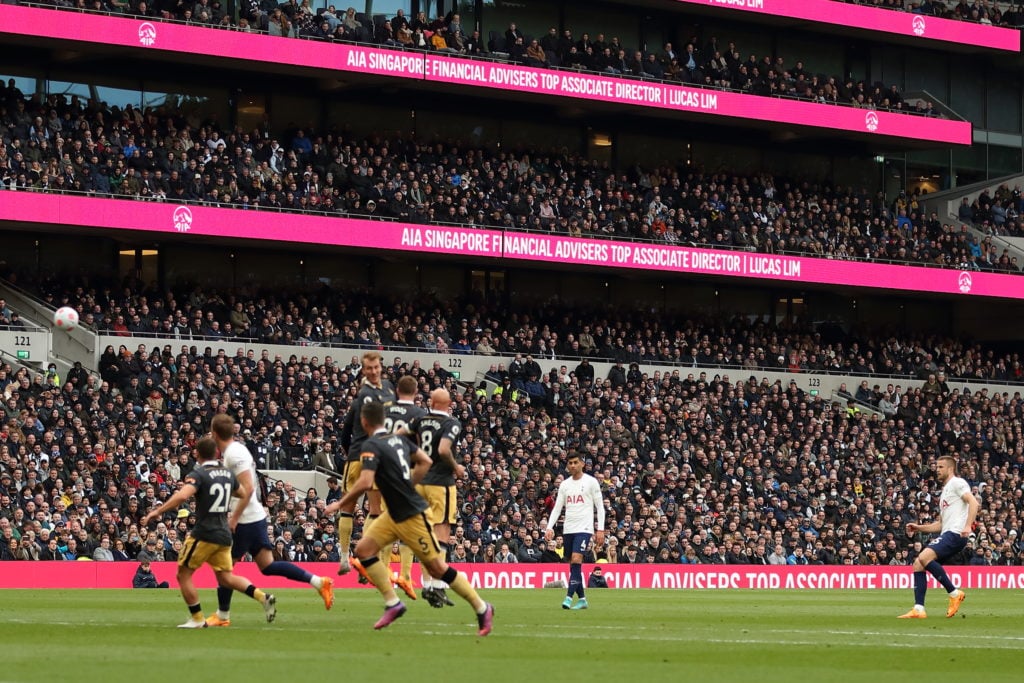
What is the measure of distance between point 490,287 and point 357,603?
3355 centimetres

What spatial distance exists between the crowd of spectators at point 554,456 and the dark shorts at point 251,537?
15701 millimetres

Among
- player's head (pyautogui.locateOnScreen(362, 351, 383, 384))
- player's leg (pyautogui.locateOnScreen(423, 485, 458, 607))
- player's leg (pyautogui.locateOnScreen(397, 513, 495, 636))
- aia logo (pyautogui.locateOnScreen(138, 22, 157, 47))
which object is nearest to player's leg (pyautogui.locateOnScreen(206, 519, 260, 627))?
player's leg (pyautogui.locateOnScreen(397, 513, 495, 636))

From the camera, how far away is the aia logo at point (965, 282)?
58500mm

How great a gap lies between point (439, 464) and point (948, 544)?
6697 mm

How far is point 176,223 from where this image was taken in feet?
149

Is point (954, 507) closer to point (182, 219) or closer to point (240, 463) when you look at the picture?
point (240, 463)

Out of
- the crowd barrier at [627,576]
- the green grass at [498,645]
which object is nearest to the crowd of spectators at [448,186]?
the crowd barrier at [627,576]

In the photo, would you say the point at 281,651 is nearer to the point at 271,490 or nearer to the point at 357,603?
the point at 357,603

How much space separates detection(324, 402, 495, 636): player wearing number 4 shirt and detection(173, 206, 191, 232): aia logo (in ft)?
104

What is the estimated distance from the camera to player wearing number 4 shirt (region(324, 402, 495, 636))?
14.6 meters

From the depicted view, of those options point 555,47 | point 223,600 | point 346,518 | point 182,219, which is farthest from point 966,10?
point 223,600

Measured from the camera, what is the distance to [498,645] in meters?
14.3

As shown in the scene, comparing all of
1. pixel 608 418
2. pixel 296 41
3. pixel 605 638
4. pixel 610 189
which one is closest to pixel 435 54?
pixel 296 41

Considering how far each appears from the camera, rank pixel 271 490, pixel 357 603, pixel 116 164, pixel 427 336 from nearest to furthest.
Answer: pixel 357 603
pixel 271 490
pixel 116 164
pixel 427 336
